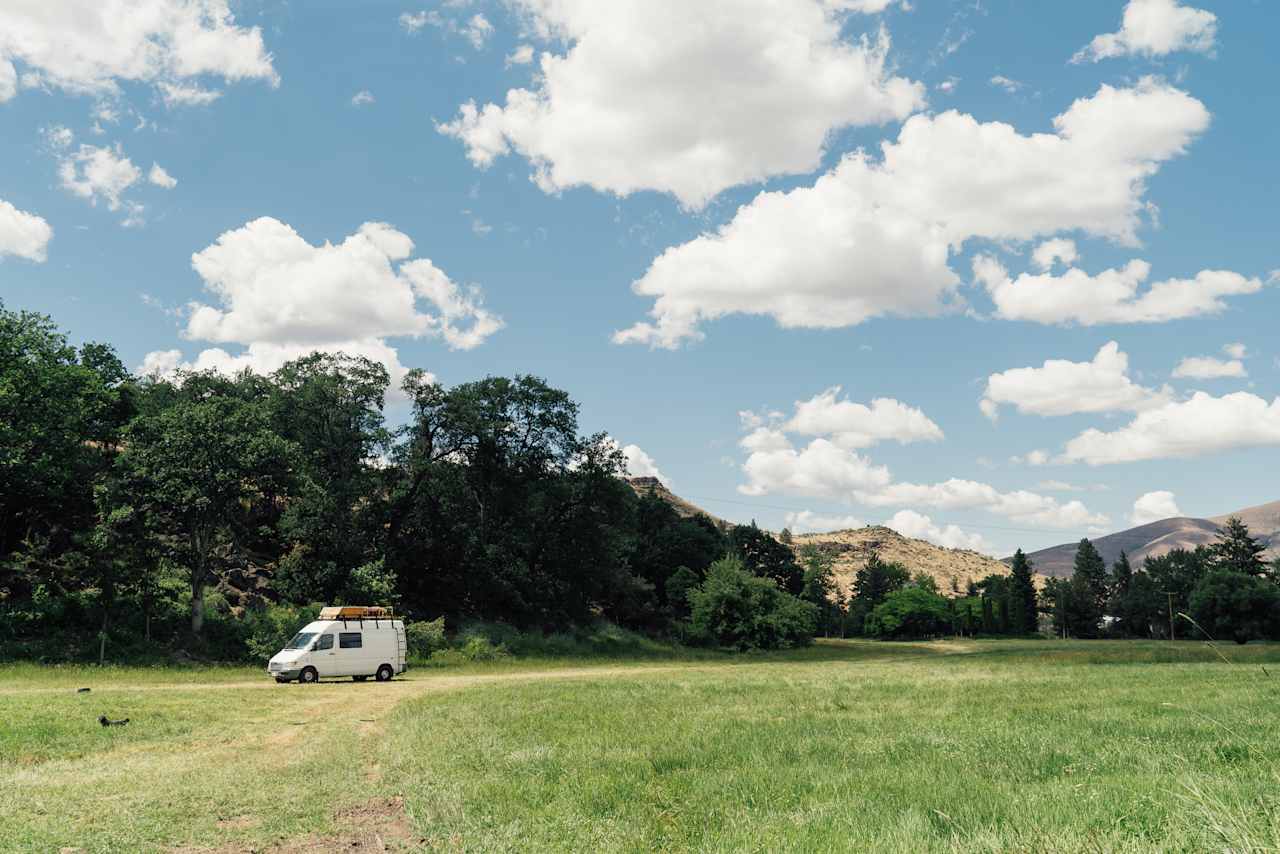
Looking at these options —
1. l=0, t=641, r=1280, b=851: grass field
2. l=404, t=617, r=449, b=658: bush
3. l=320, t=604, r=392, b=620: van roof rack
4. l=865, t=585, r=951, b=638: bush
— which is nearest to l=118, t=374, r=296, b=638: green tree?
l=320, t=604, r=392, b=620: van roof rack

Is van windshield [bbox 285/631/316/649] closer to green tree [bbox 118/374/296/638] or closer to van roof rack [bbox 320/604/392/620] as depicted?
van roof rack [bbox 320/604/392/620]

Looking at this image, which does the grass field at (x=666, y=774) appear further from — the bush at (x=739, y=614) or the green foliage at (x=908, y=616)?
the green foliage at (x=908, y=616)

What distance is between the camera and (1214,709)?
1603cm

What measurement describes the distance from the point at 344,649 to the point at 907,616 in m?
139

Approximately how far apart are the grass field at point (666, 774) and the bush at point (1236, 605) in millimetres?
111217

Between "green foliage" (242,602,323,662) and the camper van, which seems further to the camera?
"green foliage" (242,602,323,662)

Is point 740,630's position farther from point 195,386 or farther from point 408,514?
point 195,386

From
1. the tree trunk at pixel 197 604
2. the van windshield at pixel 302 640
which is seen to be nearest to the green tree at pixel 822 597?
the tree trunk at pixel 197 604

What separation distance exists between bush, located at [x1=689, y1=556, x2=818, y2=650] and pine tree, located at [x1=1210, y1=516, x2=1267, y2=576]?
98.2 metres

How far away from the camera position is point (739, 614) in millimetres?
72688

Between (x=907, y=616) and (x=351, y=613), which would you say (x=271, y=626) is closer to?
(x=351, y=613)

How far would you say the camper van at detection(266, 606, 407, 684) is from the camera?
33.6 m

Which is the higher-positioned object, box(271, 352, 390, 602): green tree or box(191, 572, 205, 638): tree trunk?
box(271, 352, 390, 602): green tree

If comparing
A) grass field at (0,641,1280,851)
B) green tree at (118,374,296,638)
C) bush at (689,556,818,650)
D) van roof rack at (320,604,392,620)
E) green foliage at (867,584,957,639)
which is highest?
green tree at (118,374,296,638)
